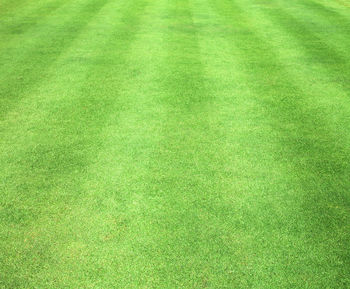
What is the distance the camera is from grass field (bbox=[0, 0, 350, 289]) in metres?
3.13

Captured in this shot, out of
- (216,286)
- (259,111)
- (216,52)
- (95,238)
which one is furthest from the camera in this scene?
(216,52)

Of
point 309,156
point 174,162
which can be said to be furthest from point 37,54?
point 309,156

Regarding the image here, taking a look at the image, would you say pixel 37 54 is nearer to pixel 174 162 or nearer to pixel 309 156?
pixel 174 162

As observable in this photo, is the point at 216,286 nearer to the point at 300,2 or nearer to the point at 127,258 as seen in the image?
the point at 127,258

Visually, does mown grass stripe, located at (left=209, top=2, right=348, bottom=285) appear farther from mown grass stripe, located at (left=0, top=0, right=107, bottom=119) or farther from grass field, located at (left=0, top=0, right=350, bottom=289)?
mown grass stripe, located at (left=0, top=0, right=107, bottom=119)

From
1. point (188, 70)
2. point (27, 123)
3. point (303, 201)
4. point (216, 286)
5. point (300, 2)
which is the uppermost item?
point (300, 2)

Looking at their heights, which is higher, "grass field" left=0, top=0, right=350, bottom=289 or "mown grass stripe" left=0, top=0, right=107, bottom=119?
"mown grass stripe" left=0, top=0, right=107, bottom=119

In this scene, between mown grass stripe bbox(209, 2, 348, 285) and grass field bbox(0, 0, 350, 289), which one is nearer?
grass field bbox(0, 0, 350, 289)

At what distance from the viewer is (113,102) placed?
5.87 metres

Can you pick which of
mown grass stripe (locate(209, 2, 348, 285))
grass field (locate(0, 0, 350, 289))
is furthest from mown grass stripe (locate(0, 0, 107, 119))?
mown grass stripe (locate(209, 2, 348, 285))

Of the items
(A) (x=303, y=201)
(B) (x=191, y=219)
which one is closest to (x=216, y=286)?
(B) (x=191, y=219)

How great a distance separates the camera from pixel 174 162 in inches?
176

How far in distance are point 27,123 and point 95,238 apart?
9.54 ft

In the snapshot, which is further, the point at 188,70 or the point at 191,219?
the point at 188,70
